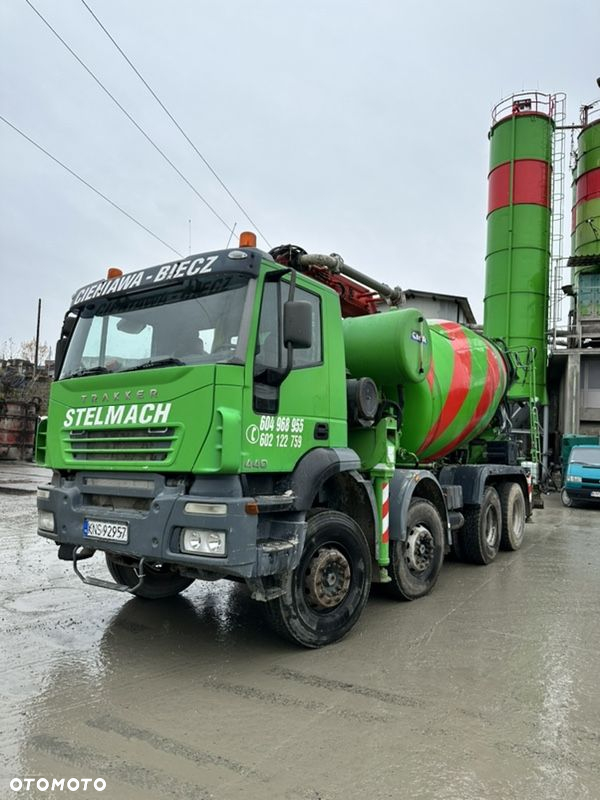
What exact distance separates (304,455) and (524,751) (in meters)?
2.36

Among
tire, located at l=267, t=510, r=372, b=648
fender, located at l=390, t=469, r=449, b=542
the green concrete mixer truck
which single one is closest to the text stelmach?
the green concrete mixer truck

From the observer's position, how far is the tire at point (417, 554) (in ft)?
19.3

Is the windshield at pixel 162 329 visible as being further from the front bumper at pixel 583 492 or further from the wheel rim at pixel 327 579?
the front bumper at pixel 583 492

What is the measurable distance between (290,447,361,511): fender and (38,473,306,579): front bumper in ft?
0.49

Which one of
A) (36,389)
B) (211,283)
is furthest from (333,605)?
(36,389)

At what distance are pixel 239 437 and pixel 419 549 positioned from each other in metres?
3.06

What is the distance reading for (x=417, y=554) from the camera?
619cm

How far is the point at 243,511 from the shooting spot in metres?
3.91

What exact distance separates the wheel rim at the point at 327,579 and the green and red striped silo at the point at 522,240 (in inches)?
800

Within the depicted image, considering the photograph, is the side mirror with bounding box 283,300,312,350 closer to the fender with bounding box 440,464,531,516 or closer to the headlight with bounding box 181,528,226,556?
the headlight with bounding box 181,528,226,556

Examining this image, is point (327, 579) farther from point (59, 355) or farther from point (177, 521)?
point (59, 355)

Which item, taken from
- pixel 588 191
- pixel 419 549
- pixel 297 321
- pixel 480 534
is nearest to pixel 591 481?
pixel 480 534

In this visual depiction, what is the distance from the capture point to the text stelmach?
13.7ft

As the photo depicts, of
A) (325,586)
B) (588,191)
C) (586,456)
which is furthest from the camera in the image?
(588,191)
